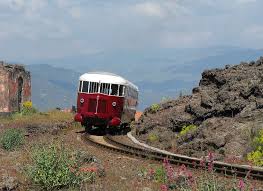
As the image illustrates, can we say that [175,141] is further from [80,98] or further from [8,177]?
[8,177]

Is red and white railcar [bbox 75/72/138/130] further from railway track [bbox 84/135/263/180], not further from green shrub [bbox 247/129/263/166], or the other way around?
green shrub [bbox 247/129/263/166]

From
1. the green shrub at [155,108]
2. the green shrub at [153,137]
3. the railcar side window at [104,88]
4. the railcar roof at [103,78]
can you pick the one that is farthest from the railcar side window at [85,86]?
the green shrub at [155,108]

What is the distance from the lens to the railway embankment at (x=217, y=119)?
19.4 meters

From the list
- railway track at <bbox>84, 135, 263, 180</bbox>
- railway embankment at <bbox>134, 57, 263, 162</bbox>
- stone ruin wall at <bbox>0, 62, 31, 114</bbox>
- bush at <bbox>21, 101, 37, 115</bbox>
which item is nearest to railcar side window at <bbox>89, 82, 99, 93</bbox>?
railway embankment at <bbox>134, 57, 263, 162</bbox>

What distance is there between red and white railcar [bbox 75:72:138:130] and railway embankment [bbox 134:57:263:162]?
2.02 meters

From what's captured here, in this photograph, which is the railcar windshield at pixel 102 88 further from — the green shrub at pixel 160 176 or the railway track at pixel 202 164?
the green shrub at pixel 160 176

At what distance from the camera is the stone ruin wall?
4178cm

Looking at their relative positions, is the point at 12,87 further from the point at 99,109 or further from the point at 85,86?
the point at 99,109

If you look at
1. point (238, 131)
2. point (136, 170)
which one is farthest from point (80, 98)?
point (136, 170)

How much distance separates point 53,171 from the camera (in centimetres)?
1012

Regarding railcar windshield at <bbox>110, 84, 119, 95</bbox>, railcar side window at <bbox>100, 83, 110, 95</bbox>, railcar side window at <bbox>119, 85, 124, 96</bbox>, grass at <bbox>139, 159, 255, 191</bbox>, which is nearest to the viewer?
grass at <bbox>139, 159, 255, 191</bbox>

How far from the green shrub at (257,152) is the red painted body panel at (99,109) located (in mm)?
11086

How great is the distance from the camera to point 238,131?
20016 millimetres

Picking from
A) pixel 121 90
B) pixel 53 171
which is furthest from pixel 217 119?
pixel 53 171
